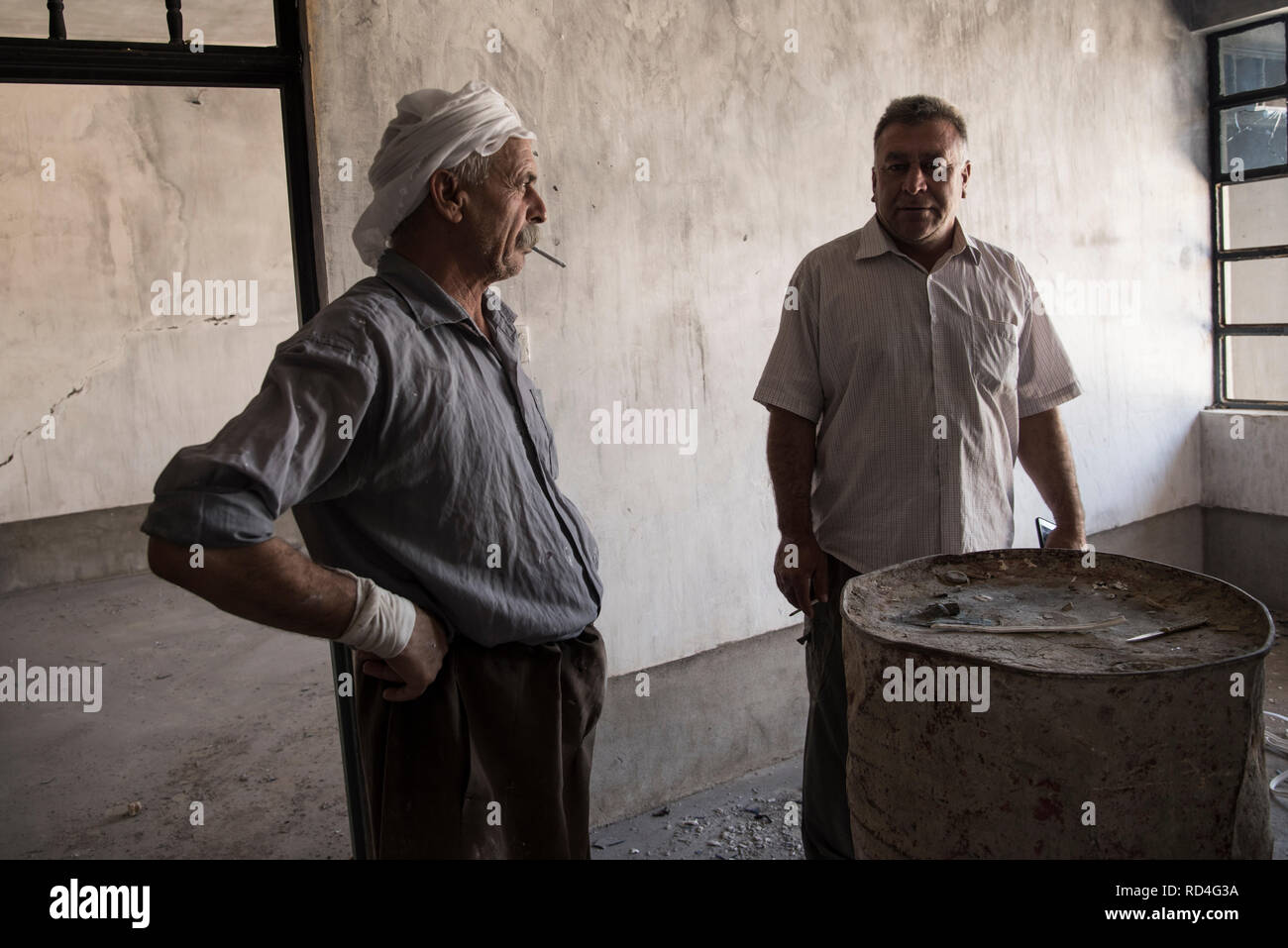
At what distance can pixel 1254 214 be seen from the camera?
15.5 ft

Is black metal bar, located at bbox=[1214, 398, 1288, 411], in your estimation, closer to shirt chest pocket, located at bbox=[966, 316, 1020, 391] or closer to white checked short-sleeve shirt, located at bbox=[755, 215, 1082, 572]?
white checked short-sleeve shirt, located at bbox=[755, 215, 1082, 572]

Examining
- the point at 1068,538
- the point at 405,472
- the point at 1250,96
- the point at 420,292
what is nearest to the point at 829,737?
the point at 1068,538

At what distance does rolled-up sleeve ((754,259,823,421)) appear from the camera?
2.35 m

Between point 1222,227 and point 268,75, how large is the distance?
14.7ft

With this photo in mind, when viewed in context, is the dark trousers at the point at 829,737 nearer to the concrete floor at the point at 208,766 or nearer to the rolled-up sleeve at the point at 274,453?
the concrete floor at the point at 208,766

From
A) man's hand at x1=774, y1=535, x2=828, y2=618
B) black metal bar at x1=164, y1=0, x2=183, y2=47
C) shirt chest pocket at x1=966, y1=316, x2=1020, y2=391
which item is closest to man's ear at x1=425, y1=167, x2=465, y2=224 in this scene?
black metal bar at x1=164, y1=0, x2=183, y2=47

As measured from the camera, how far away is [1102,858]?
1.33m

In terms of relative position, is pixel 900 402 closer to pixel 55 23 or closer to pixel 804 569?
pixel 804 569

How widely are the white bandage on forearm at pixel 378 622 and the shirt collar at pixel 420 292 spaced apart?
43 cm

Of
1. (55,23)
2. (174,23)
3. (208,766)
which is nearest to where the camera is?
(55,23)

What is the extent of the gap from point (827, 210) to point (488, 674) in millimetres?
2402

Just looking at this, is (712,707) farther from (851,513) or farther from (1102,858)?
(1102,858)

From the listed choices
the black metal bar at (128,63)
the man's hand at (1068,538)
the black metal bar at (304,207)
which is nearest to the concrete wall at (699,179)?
the black metal bar at (304,207)
